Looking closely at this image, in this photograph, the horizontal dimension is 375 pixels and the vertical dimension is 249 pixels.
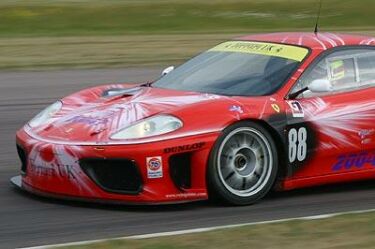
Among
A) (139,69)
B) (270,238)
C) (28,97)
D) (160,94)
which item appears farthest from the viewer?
(139,69)

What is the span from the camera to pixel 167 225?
626 cm

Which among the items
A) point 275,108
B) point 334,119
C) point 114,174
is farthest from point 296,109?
point 114,174

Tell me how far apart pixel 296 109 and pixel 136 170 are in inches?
56.8

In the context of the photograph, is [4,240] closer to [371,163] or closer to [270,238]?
[270,238]

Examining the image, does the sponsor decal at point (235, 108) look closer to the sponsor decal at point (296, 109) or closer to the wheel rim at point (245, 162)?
the wheel rim at point (245, 162)

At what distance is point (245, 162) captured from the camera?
6.88 meters

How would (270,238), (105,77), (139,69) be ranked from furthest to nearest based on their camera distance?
(139,69) < (105,77) < (270,238)

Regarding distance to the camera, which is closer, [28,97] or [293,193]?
[293,193]

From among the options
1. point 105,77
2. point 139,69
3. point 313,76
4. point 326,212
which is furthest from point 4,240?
point 139,69

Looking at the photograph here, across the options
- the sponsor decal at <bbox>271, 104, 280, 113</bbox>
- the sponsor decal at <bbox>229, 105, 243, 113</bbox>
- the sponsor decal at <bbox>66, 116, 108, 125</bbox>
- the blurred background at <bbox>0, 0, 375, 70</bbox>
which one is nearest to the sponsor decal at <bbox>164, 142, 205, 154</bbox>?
the sponsor decal at <bbox>229, 105, 243, 113</bbox>

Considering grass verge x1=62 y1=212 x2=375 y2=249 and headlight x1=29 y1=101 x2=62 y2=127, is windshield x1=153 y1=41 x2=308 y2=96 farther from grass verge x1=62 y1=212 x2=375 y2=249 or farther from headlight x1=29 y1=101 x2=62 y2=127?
grass verge x1=62 y1=212 x2=375 y2=249

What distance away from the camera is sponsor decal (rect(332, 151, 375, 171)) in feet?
23.9

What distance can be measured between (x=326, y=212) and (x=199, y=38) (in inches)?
760

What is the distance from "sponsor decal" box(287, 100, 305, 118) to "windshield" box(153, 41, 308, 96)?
188 mm
